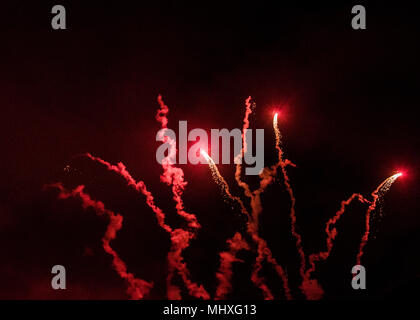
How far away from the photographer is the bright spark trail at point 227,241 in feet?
28.1

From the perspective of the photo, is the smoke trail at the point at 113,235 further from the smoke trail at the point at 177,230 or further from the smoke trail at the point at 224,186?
the smoke trail at the point at 224,186

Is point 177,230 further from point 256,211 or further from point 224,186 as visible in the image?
point 256,211

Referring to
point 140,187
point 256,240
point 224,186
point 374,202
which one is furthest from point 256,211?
point 374,202

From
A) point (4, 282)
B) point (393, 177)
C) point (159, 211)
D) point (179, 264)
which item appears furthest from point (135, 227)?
point (393, 177)

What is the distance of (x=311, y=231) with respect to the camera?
905cm

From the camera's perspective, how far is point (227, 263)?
28.7 ft

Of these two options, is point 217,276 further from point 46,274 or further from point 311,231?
point 46,274

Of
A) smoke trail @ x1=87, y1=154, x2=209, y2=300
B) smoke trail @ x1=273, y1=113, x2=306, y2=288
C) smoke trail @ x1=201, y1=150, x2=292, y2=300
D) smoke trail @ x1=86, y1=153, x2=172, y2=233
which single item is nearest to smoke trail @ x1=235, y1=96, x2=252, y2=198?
smoke trail @ x1=201, y1=150, x2=292, y2=300

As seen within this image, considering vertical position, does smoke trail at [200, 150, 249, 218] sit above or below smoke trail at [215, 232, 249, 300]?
above

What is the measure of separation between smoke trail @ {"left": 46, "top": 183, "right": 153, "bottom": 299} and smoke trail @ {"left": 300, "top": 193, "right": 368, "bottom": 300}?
151 inches

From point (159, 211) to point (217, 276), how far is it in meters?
A: 2.16

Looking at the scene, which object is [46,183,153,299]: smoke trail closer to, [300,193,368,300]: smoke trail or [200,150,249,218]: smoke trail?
[200,150,249,218]: smoke trail

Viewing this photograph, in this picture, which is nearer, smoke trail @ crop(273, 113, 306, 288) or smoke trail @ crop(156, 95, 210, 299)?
smoke trail @ crop(156, 95, 210, 299)

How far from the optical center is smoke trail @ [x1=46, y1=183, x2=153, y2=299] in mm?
8586
